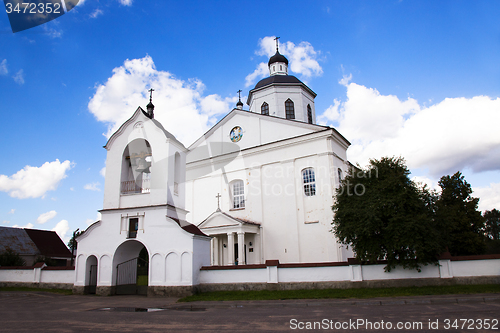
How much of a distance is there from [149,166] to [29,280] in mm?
9491

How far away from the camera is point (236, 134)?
2658cm

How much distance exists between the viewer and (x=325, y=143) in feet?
72.9

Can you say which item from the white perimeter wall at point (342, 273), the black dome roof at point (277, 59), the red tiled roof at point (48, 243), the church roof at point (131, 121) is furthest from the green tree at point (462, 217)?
the red tiled roof at point (48, 243)

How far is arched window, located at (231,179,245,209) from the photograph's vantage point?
82.5 ft

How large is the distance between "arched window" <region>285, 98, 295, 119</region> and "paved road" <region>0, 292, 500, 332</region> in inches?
768

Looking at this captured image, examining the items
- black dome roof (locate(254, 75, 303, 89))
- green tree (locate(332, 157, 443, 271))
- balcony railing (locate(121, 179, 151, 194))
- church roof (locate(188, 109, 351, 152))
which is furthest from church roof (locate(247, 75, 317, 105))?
balcony railing (locate(121, 179, 151, 194))

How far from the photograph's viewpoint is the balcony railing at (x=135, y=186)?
16.0 metres

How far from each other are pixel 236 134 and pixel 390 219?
1551 centimetres

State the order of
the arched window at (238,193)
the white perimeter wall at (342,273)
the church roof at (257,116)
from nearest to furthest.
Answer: the white perimeter wall at (342,273) < the church roof at (257,116) < the arched window at (238,193)

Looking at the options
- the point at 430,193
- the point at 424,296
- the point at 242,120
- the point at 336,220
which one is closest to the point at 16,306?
the point at 336,220

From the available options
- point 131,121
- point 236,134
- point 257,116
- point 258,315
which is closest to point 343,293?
point 258,315

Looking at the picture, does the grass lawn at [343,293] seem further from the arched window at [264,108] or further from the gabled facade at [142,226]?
the arched window at [264,108]

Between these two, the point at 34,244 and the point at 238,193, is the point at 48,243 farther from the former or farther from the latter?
the point at 238,193

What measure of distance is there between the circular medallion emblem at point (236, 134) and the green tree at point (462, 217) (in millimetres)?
15229
